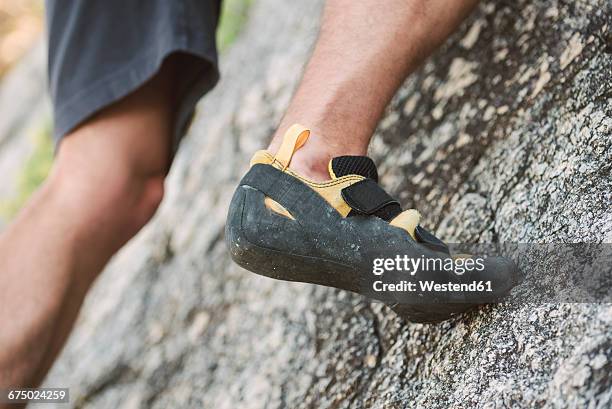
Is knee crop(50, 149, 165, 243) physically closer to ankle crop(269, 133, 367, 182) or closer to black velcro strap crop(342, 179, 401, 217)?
ankle crop(269, 133, 367, 182)

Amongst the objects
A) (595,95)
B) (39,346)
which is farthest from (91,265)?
(595,95)

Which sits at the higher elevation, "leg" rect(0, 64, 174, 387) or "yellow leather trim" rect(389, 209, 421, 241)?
"yellow leather trim" rect(389, 209, 421, 241)

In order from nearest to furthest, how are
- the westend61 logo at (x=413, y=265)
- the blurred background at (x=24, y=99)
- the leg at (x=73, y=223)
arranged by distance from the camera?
the westend61 logo at (x=413, y=265) → the leg at (x=73, y=223) → the blurred background at (x=24, y=99)

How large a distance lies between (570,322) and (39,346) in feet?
4.10

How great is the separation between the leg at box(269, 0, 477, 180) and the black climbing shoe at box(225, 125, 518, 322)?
4 centimetres

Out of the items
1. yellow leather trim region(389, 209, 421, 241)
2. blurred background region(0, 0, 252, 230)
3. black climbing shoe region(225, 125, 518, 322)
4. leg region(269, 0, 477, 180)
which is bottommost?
blurred background region(0, 0, 252, 230)

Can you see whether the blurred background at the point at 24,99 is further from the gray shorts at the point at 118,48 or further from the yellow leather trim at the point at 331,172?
the yellow leather trim at the point at 331,172

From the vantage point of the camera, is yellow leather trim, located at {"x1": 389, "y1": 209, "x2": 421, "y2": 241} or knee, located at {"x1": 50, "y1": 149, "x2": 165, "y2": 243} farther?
knee, located at {"x1": 50, "y1": 149, "x2": 165, "y2": 243}

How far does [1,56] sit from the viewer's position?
7367mm

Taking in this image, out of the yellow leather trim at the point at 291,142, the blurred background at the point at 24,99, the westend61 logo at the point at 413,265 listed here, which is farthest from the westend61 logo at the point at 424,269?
the blurred background at the point at 24,99

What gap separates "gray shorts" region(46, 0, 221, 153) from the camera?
5.81 feet

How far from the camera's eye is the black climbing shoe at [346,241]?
4.25 ft

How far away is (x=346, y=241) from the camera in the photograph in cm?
130

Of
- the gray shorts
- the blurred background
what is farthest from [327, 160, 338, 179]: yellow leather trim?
the blurred background
